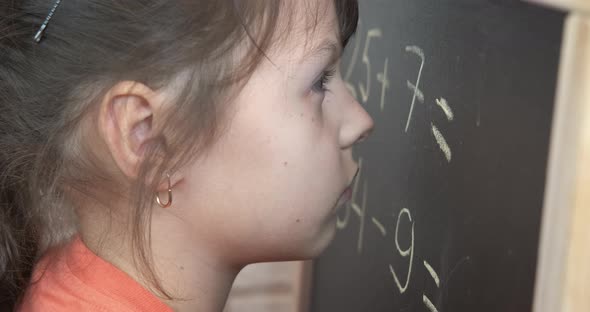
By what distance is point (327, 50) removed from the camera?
1004mm

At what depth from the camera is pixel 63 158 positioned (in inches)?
41.3

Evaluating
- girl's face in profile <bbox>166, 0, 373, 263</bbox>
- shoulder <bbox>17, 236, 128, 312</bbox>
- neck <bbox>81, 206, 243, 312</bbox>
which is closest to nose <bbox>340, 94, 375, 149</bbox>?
girl's face in profile <bbox>166, 0, 373, 263</bbox>

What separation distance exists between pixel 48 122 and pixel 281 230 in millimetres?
272

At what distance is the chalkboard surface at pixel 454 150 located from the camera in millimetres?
861

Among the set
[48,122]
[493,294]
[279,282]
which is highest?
[48,122]

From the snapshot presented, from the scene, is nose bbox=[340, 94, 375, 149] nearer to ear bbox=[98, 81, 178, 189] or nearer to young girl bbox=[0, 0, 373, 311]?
young girl bbox=[0, 0, 373, 311]

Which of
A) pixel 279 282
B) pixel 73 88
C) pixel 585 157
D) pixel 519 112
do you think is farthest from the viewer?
pixel 279 282

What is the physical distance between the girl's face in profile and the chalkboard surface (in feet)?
0.28

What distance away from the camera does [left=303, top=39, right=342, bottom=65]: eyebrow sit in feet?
3.27

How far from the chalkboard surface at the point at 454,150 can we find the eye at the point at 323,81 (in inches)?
3.8

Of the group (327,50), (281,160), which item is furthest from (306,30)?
(281,160)

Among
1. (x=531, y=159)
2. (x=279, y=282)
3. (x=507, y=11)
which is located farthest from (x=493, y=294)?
(x=279, y=282)

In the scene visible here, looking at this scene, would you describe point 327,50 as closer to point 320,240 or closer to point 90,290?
point 320,240

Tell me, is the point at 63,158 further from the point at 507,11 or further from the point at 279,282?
the point at 279,282
